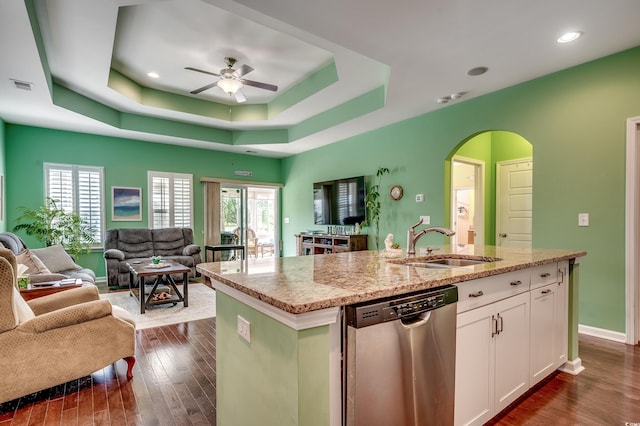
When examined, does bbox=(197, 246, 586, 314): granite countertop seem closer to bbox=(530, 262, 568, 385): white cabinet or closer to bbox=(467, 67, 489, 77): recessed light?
bbox=(530, 262, 568, 385): white cabinet

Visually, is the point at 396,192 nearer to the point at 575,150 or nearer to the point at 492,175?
the point at 492,175

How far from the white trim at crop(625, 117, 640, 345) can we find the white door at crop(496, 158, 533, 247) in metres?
1.80

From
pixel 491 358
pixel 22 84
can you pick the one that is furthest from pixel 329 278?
pixel 22 84

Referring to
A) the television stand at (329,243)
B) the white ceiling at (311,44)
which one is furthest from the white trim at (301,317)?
the television stand at (329,243)

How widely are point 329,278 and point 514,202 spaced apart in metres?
4.82

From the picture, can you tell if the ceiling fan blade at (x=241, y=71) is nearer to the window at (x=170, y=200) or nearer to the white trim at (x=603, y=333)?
the window at (x=170, y=200)

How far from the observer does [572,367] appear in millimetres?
2422

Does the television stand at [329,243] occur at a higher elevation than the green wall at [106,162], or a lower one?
lower

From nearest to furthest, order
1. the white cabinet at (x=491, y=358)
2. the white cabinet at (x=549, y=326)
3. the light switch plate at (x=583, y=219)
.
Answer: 1. the white cabinet at (x=491, y=358)
2. the white cabinet at (x=549, y=326)
3. the light switch plate at (x=583, y=219)

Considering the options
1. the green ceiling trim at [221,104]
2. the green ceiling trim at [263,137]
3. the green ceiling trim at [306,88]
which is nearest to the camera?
the green ceiling trim at [306,88]

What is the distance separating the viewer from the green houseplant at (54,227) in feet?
17.1

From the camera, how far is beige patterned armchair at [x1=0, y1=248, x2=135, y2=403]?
6.33 ft

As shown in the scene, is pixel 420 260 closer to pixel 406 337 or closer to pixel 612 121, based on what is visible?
pixel 406 337

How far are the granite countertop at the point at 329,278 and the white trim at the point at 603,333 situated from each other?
1.81 m
